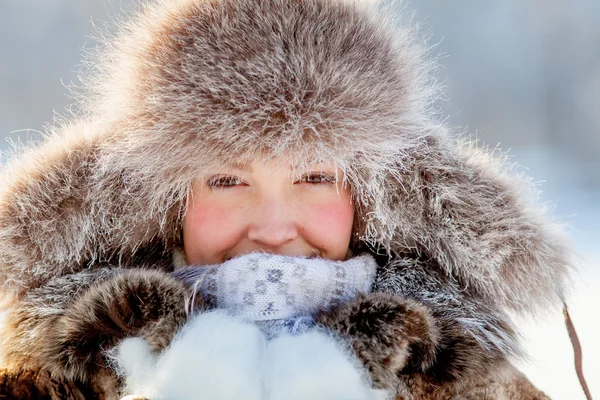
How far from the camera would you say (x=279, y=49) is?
0.83 metres

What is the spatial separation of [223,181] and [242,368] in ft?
1.06

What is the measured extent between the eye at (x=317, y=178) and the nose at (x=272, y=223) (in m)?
0.05

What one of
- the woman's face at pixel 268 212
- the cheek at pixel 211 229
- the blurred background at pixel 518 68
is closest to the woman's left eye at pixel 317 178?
the woman's face at pixel 268 212

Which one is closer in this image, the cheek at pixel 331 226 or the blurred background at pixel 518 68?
the cheek at pixel 331 226

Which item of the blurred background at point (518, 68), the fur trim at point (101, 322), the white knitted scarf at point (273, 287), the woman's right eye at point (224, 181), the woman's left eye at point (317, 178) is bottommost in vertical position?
the fur trim at point (101, 322)

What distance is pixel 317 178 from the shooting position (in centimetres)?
92

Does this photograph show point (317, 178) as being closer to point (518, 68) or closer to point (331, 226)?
point (331, 226)

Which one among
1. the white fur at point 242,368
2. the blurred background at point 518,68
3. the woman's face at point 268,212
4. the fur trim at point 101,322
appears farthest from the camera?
the blurred background at point 518,68

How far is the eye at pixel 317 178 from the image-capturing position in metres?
0.91

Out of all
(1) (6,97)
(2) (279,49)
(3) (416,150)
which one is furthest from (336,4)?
(1) (6,97)

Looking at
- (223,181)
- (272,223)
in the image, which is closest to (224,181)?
(223,181)

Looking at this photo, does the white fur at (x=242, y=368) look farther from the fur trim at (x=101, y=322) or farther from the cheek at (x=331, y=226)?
the cheek at (x=331, y=226)

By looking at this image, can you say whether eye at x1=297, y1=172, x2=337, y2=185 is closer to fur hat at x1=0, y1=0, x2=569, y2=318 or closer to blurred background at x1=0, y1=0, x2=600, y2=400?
fur hat at x1=0, y1=0, x2=569, y2=318

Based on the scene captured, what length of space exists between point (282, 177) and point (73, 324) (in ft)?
1.16
